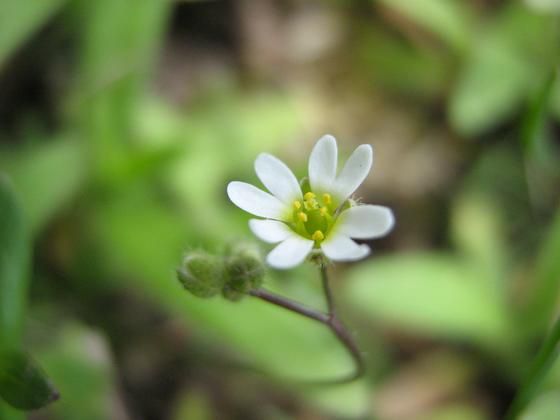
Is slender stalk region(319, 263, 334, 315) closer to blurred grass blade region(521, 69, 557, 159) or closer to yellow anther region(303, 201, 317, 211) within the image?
yellow anther region(303, 201, 317, 211)

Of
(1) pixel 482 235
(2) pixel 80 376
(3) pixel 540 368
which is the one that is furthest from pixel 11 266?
(1) pixel 482 235

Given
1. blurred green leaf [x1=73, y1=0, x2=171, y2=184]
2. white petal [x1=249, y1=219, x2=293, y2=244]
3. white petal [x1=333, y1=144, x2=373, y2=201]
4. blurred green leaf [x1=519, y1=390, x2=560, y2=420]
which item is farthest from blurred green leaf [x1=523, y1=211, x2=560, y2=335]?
blurred green leaf [x1=73, y1=0, x2=171, y2=184]

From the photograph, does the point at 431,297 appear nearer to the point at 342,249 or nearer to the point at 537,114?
the point at 537,114

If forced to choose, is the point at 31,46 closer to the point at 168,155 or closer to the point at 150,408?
the point at 168,155

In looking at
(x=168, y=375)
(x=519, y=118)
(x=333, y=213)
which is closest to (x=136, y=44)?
(x=168, y=375)

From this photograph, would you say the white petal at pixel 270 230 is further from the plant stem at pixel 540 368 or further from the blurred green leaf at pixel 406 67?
the blurred green leaf at pixel 406 67
